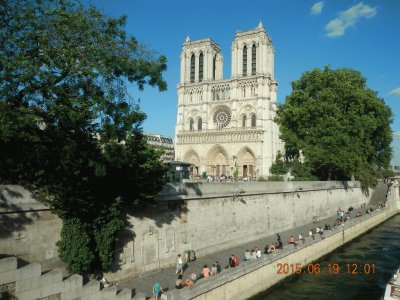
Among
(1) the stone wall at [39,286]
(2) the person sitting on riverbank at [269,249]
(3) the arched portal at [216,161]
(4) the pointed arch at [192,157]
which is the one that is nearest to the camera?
(1) the stone wall at [39,286]

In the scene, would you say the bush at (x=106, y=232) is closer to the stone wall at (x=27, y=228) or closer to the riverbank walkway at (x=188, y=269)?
the stone wall at (x=27, y=228)

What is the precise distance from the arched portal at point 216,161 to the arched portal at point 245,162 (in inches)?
111

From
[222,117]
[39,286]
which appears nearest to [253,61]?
[222,117]

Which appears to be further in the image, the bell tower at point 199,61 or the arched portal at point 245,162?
the bell tower at point 199,61

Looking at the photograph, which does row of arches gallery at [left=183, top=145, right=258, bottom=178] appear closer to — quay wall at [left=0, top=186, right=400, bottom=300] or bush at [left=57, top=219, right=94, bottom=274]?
quay wall at [left=0, top=186, right=400, bottom=300]

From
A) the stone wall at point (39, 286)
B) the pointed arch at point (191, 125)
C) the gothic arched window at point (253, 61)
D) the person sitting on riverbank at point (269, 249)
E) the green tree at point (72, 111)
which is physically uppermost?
the gothic arched window at point (253, 61)

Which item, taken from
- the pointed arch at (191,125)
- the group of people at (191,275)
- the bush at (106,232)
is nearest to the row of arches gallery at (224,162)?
the pointed arch at (191,125)

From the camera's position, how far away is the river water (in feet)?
55.4

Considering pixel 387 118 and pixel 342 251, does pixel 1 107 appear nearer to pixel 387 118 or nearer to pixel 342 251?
pixel 342 251

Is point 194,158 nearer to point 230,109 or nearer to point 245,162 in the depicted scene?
point 245,162

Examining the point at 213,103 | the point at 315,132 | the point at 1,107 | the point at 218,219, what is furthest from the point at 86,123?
the point at 213,103

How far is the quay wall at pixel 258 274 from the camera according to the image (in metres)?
12.9

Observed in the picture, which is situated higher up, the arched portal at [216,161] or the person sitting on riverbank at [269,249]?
the arched portal at [216,161]
